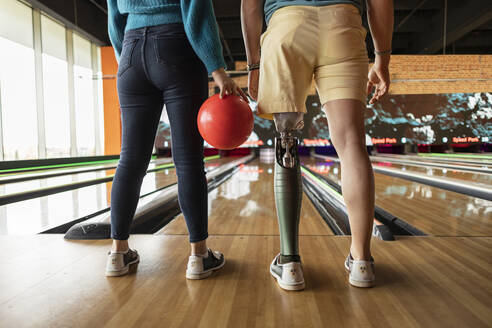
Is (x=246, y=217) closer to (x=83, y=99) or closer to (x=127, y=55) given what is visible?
(x=127, y=55)

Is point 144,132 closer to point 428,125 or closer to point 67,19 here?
point 67,19

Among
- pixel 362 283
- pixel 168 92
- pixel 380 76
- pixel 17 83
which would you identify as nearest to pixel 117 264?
pixel 168 92

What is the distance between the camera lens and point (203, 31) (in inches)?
30.2

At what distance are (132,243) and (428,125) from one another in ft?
26.6

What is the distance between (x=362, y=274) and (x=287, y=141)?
1.18ft

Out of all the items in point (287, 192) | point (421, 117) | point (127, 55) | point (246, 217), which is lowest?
point (246, 217)

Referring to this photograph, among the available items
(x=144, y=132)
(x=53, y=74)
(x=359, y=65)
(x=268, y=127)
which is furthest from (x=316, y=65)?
(x=268, y=127)

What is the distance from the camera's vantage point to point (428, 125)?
25.0 ft

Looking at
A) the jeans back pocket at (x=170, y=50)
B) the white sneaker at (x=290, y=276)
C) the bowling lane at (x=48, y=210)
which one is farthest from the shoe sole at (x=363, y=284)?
the bowling lane at (x=48, y=210)

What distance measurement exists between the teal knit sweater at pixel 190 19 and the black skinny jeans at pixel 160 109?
0.09 feet

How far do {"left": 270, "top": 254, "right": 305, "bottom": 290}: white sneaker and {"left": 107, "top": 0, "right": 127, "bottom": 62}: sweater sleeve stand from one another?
69 centimetres

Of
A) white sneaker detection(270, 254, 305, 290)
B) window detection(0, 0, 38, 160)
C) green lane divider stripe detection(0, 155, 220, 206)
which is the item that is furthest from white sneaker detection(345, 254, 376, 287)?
window detection(0, 0, 38, 160)

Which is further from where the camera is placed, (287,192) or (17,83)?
(17,83)

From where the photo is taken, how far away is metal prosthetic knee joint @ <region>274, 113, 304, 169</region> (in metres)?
0.80
